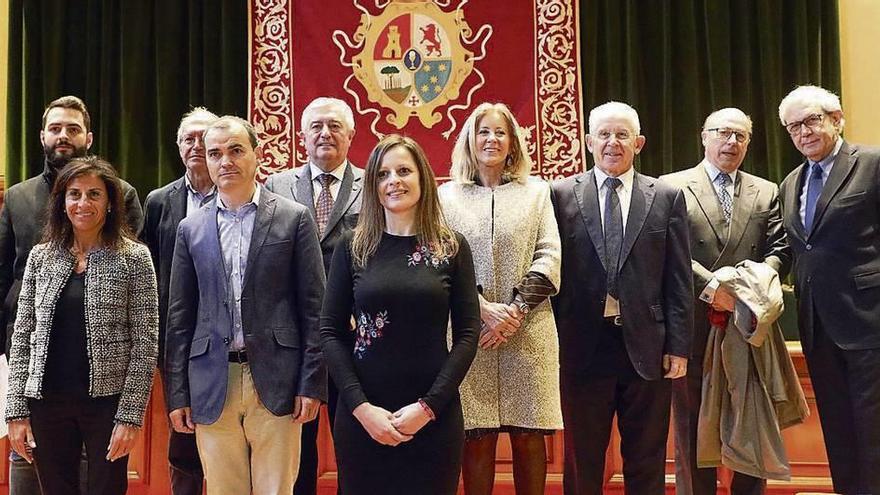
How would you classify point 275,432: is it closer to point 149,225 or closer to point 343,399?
point 343,399

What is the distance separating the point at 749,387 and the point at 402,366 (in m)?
1.65

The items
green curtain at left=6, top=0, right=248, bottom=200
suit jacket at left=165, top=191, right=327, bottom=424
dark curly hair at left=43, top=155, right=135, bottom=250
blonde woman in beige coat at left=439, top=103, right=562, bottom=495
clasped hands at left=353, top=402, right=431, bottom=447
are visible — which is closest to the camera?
clasped hands at left=353, top=402, right=431, bottom=447

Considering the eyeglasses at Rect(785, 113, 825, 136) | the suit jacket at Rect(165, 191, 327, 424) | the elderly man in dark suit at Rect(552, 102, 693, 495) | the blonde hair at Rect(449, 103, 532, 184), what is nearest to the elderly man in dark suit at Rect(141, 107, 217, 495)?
the suit jacket at Rect(165, 191, 327, 424)

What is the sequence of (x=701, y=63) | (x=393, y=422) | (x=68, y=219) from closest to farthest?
(x=393, y=422), (x=68, y=219), (x=701, y=63)

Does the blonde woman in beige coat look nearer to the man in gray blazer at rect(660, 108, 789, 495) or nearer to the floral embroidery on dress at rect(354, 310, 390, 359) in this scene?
the floral embroidery on dress at rect(354, 310, 390, 359)

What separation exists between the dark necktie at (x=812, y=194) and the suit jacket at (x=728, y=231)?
14 centimetres

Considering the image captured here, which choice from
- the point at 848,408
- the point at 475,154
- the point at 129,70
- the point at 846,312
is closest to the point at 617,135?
the point at 475,154

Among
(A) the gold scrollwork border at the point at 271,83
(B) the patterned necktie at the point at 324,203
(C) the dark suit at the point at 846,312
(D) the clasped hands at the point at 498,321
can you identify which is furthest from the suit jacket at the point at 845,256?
(A) the gold scrollwork border at the point at 271,83

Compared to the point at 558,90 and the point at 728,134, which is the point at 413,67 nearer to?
the point at 558,90

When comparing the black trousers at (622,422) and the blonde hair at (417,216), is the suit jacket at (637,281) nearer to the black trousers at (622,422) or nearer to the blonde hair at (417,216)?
the black trousers at (622,422)

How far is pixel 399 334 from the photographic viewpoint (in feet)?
8.08

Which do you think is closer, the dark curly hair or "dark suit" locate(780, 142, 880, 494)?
the dark curly hair

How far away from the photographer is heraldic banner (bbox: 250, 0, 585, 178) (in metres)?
5.07

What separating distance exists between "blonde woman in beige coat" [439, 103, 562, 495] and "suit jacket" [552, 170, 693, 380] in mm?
133
